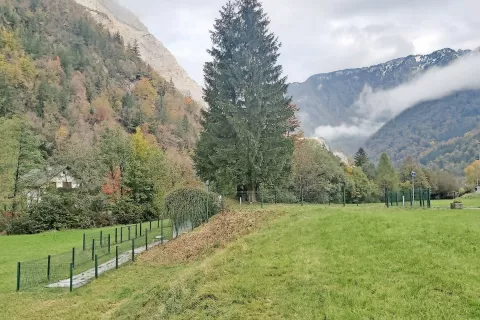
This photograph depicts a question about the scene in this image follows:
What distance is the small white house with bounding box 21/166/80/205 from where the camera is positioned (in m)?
50.3

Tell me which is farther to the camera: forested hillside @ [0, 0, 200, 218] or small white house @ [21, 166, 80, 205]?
forested hillside @ [0, 0, 200, 218]

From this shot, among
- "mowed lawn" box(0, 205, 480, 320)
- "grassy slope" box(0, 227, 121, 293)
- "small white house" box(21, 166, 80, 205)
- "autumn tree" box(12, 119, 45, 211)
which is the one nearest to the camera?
"mowed lawn" box(0, 205, 480, 320)

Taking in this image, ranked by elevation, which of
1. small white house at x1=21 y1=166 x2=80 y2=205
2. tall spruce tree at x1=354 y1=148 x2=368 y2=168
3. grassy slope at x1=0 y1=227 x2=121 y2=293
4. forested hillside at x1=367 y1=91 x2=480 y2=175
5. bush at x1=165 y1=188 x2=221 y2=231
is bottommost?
grassy slope at x1=0 y1=227 x2=121 y2=293

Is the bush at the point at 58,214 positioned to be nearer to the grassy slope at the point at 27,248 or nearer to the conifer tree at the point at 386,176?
the grassy slope at the point at 27,248

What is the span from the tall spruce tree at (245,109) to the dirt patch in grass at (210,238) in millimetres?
9286

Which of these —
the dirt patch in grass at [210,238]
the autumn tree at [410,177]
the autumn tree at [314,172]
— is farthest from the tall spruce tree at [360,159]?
the dirt patch in grass at [210,238]

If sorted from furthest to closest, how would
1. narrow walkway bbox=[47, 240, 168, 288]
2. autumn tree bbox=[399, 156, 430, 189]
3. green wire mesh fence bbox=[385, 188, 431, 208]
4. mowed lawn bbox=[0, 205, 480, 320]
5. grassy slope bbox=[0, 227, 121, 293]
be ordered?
autumn tree bbox=[399, 156, 430, 189], green wire mesh fence bbox=[385, 188, 431, 208], grassy slope bbox=[0, 227, 121, 293], narrow walkway bbox=[47, 240, 168, 288], mowed lawn bbox=[0, 205, 480, 320]

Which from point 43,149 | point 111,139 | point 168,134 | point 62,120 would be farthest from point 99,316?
point 168,134

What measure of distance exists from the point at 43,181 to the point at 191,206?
41.1m

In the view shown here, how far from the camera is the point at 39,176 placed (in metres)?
56.9

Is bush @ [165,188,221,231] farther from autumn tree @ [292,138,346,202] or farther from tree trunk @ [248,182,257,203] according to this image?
autumn tree @ [292,138,346,202]

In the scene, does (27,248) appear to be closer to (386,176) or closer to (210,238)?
(210,238)

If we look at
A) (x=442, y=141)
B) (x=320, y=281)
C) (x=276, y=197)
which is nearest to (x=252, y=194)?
(x=276, y=197)

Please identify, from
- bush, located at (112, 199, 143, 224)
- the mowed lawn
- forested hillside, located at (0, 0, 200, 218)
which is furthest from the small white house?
the mowed lawn
